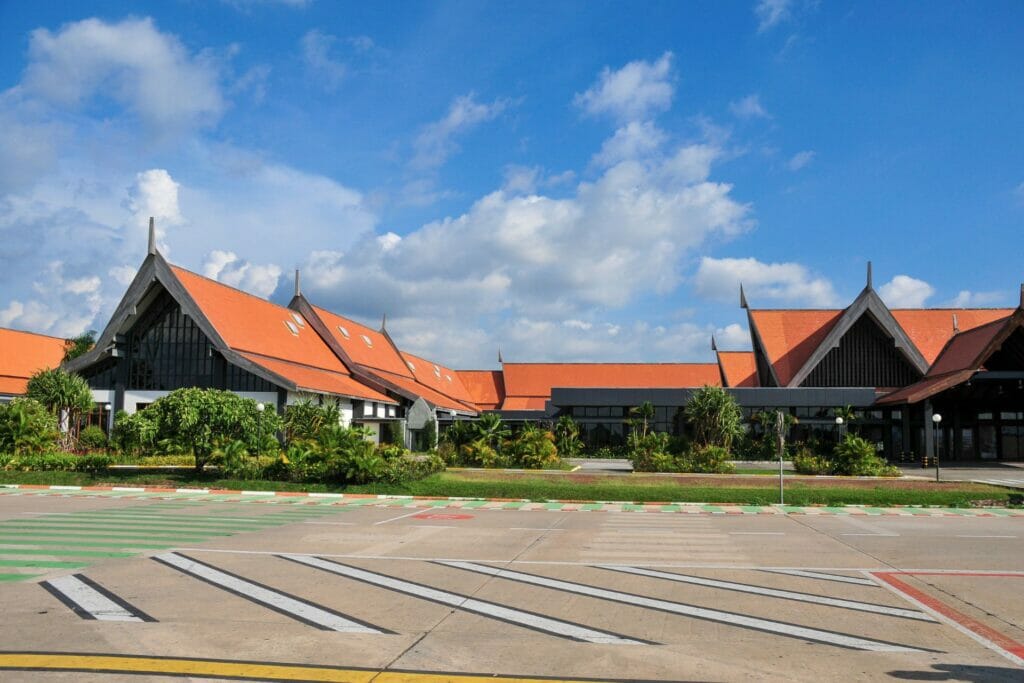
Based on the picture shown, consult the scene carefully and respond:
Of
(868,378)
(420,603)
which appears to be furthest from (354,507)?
(868,378)

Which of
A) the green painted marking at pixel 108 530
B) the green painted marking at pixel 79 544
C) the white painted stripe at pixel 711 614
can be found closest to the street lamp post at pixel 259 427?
the green painted marking at pixel 108 530

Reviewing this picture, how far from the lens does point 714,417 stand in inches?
1363

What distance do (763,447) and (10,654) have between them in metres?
37.0

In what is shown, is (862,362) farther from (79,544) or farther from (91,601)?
(91,601)

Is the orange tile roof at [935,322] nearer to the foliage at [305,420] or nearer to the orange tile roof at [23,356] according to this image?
the foliage at [305,420]

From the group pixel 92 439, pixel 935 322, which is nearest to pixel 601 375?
pixel 935 322

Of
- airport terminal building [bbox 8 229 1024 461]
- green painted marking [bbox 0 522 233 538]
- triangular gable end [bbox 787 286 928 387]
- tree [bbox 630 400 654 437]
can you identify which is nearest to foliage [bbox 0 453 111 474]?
airport terminal building [bbox 8 229 1024 461]

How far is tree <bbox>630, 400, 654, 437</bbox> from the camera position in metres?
39.1

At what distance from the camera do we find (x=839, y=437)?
41.5 meters

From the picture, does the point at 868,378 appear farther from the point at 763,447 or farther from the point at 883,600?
the point at 883,600

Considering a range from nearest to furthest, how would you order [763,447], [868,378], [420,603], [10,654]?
1. [10,654]
2. [420,603]
3. [763,447]
4. [868,378]

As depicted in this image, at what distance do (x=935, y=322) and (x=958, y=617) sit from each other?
47.8 m

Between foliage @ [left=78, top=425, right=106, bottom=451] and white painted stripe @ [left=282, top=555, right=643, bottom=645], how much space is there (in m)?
25.9

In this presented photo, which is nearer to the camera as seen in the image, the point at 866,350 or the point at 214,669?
the point at 214,669
